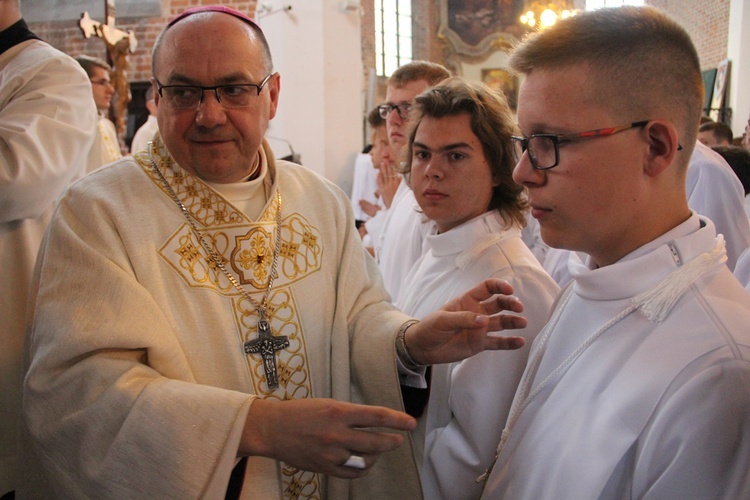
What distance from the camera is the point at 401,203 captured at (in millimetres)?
4262

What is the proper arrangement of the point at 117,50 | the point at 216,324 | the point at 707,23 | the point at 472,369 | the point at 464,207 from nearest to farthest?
1. the point at 216,324
2. the point at 472,369
3. the point at 464,207
4. the point at 117,50
5. the point at 707,23

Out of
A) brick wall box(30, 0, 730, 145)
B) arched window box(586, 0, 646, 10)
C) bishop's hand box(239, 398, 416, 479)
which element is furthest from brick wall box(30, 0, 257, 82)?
bishop's hand box(239, 398, 416, 479)

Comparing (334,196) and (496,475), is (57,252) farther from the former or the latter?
(496,475)

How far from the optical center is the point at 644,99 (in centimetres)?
151

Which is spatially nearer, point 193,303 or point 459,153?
point 193,303

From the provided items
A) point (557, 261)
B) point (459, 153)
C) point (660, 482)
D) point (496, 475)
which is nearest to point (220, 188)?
point (459, 153)

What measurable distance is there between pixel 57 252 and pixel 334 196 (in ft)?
3.05

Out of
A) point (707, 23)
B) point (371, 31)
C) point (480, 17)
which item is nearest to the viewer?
point (707, 23)

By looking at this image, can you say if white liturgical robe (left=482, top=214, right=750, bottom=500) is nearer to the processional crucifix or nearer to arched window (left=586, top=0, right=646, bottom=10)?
arched window (left=586, top=0, right=646, bottom=10)

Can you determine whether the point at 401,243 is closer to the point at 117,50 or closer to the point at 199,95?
the point at 199,95

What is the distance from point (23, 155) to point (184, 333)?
3.50ft

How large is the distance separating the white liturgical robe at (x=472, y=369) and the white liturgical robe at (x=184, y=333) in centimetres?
15

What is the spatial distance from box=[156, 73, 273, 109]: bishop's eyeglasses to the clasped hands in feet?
2.85

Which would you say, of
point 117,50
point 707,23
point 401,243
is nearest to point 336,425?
point 401,243
